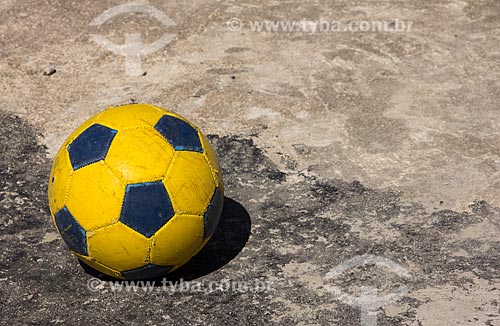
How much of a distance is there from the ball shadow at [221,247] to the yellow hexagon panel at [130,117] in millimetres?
1063

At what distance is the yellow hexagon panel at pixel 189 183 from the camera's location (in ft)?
17.6

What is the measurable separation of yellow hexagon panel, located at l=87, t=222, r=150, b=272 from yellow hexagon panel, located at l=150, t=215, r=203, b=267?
7cm

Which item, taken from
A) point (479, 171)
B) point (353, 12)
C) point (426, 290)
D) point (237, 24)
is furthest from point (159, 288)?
point (353, 12)

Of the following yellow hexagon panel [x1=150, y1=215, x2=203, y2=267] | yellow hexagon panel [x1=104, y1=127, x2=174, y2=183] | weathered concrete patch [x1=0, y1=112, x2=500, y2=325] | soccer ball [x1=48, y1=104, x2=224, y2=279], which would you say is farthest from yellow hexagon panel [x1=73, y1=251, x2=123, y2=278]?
yellow hexagon panel [x1=104, y1=127, x2=174, y2=183]

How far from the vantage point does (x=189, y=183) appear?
545cm

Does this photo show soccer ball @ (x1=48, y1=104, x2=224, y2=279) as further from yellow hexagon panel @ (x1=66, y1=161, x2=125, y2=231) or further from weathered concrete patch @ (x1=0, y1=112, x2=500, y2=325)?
weathered concrete patch @ (x1=0, y1=112, x2=500, y2=325)

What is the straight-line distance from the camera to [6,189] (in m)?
6.85

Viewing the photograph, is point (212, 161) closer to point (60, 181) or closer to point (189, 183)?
point (189, 183)

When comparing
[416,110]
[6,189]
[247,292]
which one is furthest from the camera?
[416,110]

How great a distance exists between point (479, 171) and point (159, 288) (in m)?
2.87

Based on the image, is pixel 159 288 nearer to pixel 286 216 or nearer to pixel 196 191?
pixel 196 191

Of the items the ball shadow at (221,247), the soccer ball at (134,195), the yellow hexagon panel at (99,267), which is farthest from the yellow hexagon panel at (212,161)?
the yellow hexagon panel at (99,267)

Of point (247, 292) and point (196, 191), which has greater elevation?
point (196, 191)

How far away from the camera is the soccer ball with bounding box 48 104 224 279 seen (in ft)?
17.4
